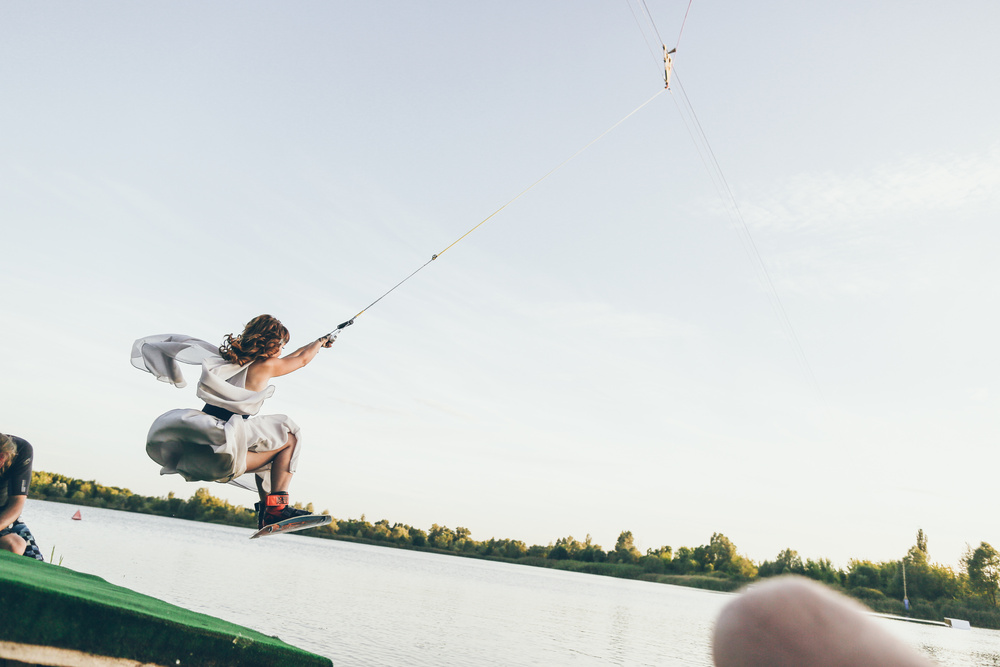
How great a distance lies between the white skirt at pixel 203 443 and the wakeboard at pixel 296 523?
0.75 meters

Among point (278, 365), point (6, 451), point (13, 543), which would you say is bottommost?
point (13, 543)

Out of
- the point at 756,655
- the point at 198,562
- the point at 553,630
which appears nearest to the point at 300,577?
the point at 198,562

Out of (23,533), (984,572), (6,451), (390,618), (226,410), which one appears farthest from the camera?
(984,572)

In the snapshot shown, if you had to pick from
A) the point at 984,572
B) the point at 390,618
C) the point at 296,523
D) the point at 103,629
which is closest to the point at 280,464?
the point at 296,523

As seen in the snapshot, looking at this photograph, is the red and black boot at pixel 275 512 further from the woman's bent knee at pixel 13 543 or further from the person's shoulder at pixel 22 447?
the woman's bent knee at pixel 13 543

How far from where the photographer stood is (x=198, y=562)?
38.6 metres

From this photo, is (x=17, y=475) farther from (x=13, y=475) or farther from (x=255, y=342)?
(x=255, y=342)

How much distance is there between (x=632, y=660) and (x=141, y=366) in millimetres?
21211

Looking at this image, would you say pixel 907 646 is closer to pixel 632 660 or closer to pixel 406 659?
pixel 406 659

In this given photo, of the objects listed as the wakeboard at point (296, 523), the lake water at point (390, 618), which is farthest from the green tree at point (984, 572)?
the wakeboard at point (296, 523)

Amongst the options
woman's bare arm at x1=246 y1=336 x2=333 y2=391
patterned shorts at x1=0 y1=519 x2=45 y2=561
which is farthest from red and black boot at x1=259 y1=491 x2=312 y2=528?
patterned shorts at x1=0 y1=519 x2=45 y2=561

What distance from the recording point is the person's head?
7043 mm

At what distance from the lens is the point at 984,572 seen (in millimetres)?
88812

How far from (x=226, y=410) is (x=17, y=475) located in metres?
3.20
